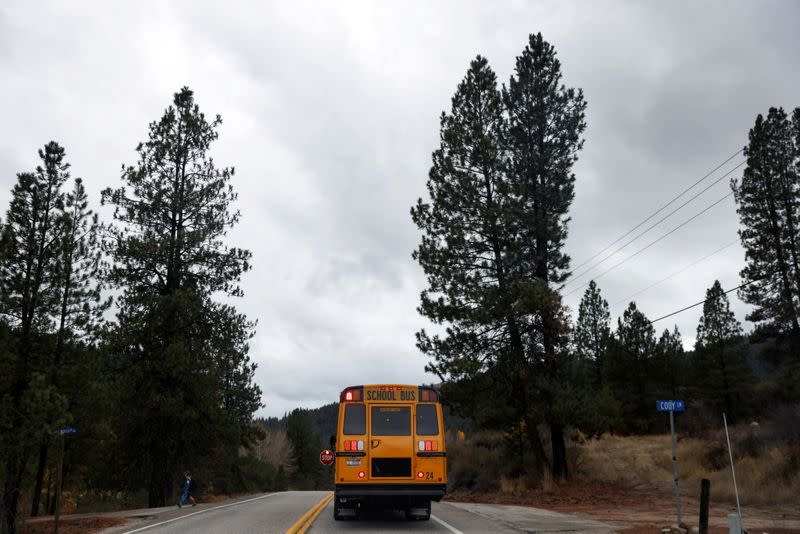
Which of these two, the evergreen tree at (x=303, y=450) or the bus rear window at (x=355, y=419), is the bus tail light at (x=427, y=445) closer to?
the bus rear window at (x=355, y=419)

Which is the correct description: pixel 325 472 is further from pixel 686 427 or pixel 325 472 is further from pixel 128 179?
pixel 128 179

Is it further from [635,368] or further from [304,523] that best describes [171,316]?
[635,368]

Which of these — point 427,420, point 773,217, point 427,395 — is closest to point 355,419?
point 427,420

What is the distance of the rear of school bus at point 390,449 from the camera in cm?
1340

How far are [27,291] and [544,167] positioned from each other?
2198 centimetres

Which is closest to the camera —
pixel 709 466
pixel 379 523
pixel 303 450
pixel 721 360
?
pixel 379 523

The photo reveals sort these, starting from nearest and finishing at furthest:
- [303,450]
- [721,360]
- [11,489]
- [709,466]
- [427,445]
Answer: [427,445], [11,489], [709,466], [721,360], [303,450]

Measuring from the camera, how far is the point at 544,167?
86.8ft

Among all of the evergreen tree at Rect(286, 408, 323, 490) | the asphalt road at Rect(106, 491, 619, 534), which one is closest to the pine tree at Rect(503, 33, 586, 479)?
the asphalt road at Rect(106, 491, 619, 534)

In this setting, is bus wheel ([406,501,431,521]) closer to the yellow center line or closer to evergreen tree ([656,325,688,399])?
the yellow center line

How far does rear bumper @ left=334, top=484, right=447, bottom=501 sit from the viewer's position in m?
13.2

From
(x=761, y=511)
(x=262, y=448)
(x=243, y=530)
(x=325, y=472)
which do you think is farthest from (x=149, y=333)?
(x=325, y=472)

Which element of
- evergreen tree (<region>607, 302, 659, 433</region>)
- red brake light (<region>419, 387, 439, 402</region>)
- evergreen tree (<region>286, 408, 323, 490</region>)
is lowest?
evergreen tree (<region>286, 408, 323, 490</region>)

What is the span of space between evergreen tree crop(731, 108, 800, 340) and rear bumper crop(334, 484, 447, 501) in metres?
26.5
